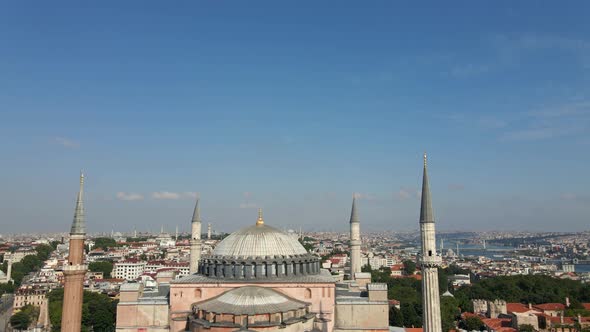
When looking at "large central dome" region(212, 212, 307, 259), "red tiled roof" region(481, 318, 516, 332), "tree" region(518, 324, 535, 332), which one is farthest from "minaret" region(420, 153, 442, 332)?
"red tiled roof" region(481, 318, 516, 332)

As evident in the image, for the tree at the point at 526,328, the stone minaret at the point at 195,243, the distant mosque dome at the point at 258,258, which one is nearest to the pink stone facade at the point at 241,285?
the distant mosque dome at the point at 258,258

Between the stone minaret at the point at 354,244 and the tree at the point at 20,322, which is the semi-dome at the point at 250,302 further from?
the tree at the point at 20,322

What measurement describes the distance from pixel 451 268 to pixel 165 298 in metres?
81.9

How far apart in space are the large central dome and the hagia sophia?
0.17ft

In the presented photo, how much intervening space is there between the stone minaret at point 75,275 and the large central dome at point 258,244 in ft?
22.2

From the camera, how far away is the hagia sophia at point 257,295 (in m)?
19.4

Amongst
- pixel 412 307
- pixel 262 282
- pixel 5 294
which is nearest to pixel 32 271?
pixel 5 294

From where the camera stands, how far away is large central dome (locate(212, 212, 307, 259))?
24.0m

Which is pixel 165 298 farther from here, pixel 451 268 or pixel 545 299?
pixel 451 268

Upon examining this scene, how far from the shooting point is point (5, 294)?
63125 millimetres

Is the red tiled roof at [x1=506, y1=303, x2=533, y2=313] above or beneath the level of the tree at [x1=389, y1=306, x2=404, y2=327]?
beneath

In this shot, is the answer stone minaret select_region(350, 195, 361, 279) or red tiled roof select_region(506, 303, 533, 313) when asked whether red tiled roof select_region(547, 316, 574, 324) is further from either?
stone minaret select_region(350, 195, 361, 279)

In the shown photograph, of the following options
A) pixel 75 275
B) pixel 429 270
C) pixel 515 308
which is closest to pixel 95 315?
pixel 75 275

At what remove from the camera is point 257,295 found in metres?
21.1
